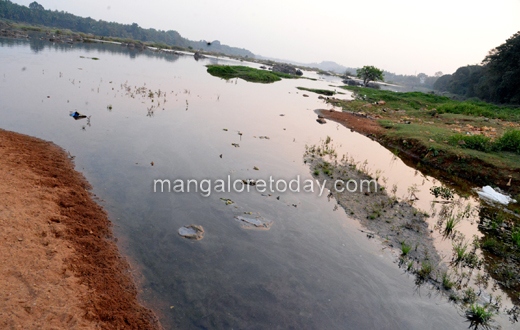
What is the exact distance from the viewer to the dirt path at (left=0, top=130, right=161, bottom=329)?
4637 mm

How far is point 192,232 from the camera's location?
8.27 meters

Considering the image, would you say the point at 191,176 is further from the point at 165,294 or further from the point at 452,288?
the point at 452,288

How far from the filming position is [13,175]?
26.9 ft

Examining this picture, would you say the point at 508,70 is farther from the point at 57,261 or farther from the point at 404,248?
the point at 57,261

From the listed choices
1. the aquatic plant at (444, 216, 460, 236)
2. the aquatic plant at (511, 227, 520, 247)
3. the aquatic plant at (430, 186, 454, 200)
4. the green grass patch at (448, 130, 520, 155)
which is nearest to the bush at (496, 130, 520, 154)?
the green grass patch at (448, 130, 520, 155)

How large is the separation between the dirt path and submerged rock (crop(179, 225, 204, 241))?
6.21 feet

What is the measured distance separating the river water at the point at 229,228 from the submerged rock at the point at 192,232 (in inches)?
8.1

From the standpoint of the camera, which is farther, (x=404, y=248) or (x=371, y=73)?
(x=371, y=73)

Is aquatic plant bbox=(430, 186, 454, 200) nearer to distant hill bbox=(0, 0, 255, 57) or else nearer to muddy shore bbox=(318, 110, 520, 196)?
muddy shore bbox=(318, 110, 520, 196)

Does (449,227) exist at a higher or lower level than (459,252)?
higher

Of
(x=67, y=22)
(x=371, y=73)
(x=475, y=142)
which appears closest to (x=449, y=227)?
(x=475, y=142)

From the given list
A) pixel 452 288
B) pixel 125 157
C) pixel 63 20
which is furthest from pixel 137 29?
pixel 452 288

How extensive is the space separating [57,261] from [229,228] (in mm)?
4569

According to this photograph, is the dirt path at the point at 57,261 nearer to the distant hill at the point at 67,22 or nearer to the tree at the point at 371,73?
the tree at the point at 371,73
